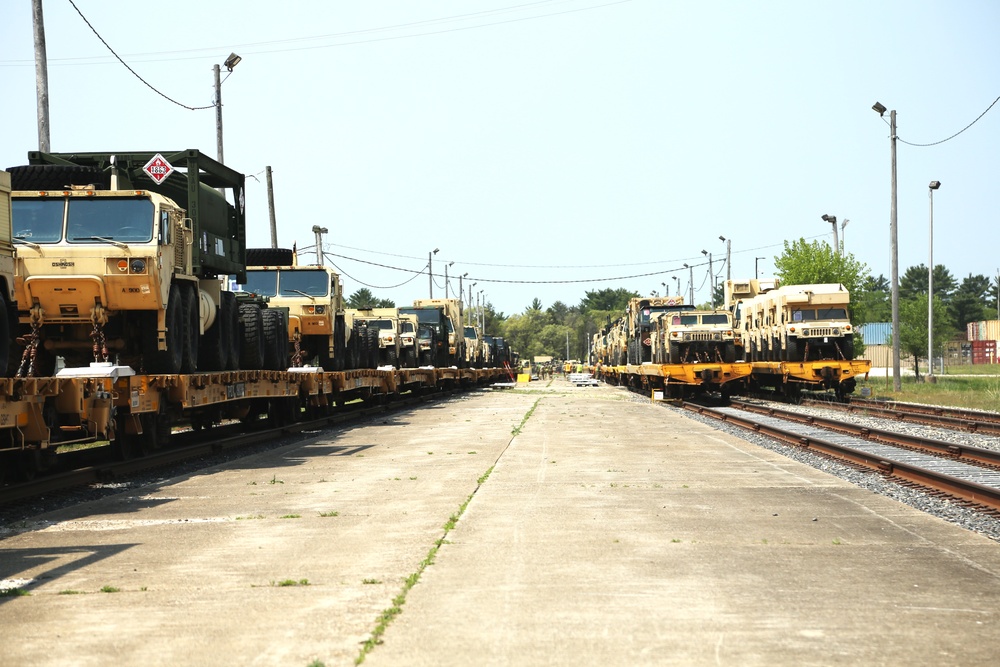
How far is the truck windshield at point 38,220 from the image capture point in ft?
43.7

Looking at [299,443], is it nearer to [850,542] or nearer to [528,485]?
[528,485]

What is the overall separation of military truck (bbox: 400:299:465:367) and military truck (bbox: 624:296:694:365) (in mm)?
7355

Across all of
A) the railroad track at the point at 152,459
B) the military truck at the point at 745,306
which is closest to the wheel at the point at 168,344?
the railroad track at the point at 152,459

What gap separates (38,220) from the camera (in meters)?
13.4

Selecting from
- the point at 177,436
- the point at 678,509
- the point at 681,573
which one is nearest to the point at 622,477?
the point at 678,509

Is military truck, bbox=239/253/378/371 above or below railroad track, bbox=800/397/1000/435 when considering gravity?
above

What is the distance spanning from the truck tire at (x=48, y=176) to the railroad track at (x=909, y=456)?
432 inches

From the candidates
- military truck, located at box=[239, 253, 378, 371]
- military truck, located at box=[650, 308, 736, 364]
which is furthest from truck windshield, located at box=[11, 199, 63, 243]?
military truck, located at box=[650, 308, 736, 364]

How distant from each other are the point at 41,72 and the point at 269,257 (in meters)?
6.04

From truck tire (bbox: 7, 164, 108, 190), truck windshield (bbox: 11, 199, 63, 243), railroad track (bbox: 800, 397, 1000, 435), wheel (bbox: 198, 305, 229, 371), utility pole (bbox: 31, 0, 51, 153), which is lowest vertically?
railroad track (bbox: 800, 397, 1000, 435)

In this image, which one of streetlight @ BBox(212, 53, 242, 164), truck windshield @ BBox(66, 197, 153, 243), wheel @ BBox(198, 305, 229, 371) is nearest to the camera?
truck windshield @ BBox(66, 197, 153, 243)

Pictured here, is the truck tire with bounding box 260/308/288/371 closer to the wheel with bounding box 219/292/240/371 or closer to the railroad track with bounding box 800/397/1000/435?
the wheel with bounding box 219/292/240/371

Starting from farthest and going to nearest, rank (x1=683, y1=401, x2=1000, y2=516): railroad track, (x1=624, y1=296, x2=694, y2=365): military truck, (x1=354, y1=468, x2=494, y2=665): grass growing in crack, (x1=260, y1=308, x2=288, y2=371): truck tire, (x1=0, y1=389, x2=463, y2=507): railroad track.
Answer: (x1=624, y1=296, x2=694, y2=365): military truck < (x1=260, y1=308, x2=288, y2=371): truck tire < (x1=0, y1=389, x2=463, y2=507): railroad track < (x1=683, y1=401, x2=1000, y2=516): railroad track < (x1=354, y1=468, x2=494, y2=665): grass growing in crack

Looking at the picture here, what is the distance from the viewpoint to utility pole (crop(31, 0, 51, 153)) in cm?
1900
